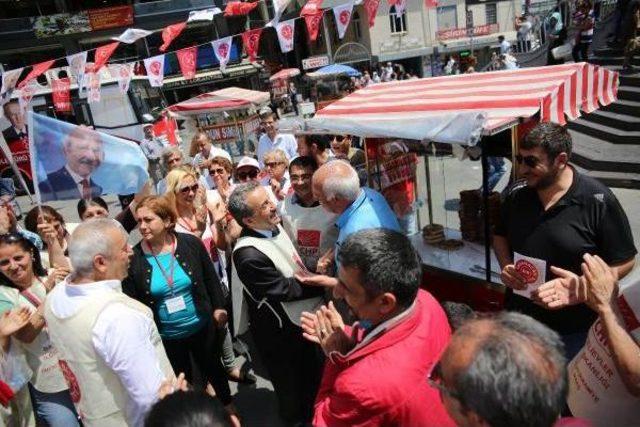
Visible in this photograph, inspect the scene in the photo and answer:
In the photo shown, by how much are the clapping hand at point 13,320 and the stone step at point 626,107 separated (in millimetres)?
8846

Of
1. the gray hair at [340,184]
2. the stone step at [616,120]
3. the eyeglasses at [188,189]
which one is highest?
the gray hair at [340,184]

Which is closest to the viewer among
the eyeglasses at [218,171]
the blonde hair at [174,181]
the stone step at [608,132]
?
the blonde hair at [174,181]

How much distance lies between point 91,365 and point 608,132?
27.1 ft

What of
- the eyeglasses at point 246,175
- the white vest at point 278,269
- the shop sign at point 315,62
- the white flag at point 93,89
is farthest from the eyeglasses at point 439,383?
the shop sign at point 315,62

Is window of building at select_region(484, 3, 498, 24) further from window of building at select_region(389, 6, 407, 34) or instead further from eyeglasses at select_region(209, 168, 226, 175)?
eyeglasses at select_region(209, 168, 226, 175)

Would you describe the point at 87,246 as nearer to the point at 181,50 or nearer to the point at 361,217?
the point at 361,217

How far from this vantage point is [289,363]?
9.23ft

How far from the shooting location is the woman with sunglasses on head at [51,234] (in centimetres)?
319

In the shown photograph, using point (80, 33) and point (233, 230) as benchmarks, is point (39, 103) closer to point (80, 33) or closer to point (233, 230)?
point (233, 230)

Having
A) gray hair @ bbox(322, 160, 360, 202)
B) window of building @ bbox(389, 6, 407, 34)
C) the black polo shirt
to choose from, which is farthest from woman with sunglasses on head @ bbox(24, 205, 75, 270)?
window of building @ bbox(389, 6, 407, 34)

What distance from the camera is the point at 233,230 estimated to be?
11.6 feet

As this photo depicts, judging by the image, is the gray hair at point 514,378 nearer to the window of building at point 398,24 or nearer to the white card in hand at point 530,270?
the white card in hand at point 530,270

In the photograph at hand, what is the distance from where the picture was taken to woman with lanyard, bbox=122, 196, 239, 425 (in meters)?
2.74

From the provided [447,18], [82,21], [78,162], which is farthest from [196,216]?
[447,18]
